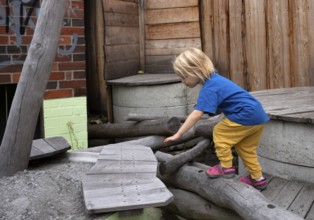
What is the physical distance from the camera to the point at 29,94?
140 inches

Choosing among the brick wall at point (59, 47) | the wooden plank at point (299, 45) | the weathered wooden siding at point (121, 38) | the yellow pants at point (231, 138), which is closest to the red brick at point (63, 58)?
the brick wall at point (59, 47)

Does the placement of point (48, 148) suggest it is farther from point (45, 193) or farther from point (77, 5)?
point (77, 5)

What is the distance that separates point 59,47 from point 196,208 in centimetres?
243

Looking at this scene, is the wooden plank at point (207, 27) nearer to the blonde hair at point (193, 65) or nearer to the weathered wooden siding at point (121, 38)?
the weathered wooden siding at point (121, 38)

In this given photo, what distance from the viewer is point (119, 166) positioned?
10.9 ft

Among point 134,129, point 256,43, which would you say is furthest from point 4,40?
point 256,43

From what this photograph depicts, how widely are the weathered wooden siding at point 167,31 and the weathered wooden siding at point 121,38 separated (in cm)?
19

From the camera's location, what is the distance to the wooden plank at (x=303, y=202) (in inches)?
134

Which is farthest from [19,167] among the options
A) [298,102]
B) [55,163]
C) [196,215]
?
[298,102]

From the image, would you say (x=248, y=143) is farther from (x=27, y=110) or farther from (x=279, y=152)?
(x=27, y=110)

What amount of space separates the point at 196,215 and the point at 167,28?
12.7 feet

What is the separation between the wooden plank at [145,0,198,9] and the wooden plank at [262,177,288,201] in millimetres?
3736

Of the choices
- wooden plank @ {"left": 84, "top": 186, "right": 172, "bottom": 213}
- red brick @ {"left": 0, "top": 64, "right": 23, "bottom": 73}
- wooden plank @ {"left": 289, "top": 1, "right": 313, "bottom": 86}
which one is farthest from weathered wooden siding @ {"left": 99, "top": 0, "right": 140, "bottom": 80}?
wooden plank @ {"left": 84, "top": 186, "right": 172, "bottom": 213}

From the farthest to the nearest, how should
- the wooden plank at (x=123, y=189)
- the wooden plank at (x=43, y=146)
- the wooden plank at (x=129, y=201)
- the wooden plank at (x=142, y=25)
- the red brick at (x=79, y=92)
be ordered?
the wooden plank at (x=142, y=25), the red brick at (x=79, y=92), the wooden plank at (x=43, y=146), the wooden plank at (x=123, y=189), the wooden plank at (x=129, y=201)
